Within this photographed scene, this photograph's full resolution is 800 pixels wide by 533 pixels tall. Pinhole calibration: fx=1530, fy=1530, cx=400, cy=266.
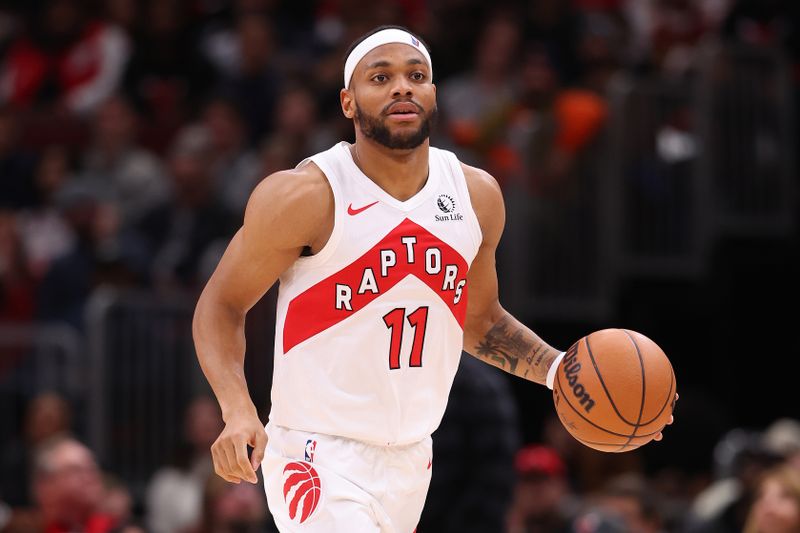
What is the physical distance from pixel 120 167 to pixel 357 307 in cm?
965

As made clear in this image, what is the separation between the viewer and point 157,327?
12.9m

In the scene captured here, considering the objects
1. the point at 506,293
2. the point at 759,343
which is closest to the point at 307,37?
the point at 506,293

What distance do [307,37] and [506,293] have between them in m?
4.64

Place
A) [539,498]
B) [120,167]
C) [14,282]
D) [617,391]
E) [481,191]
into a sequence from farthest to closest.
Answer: [120,167], [14,282], [539,498], [481,191], [617,391]

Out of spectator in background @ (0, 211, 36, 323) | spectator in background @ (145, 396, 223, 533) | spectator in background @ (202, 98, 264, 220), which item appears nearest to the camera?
spectator in background @ (145, 396, 223, 533)

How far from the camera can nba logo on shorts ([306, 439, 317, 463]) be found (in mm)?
6172

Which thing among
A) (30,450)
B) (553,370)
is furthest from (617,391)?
(30,450)

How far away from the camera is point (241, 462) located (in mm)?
5703

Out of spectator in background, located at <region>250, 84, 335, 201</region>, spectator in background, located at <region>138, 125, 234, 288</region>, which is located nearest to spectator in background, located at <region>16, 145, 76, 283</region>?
spectator in background, located at <region>138, 125, 234, 288</region>

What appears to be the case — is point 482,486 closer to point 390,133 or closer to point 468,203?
point 468,203

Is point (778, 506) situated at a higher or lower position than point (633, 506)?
higher

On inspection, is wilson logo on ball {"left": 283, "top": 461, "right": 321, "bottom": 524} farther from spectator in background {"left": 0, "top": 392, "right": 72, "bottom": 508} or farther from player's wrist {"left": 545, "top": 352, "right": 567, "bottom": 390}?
spectator in background {"left": 0, "top": 392, "right": 72, "bottom": 508}

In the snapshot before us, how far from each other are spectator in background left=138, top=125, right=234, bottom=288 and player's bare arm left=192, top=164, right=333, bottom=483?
24.0 ft

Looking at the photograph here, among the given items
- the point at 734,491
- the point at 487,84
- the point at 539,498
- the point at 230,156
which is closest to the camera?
the point at 734,491
